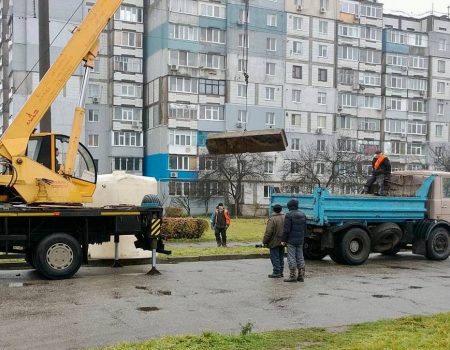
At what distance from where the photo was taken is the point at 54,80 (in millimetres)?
13188

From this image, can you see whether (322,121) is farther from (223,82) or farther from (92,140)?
(92,140)

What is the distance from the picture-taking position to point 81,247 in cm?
1289

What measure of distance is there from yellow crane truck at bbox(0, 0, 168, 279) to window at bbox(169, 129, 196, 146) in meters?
50.0

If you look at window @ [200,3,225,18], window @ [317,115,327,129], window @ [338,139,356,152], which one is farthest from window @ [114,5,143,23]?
window @ [338,139,356,152]

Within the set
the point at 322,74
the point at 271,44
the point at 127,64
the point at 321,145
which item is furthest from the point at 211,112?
the point at 322,74

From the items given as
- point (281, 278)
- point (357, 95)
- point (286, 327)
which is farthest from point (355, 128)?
point (286, 327)

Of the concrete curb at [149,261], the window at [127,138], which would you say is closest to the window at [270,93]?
the window at [127,138]

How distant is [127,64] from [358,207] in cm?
5369

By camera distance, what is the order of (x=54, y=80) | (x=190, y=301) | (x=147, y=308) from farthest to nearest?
(x=54, y=80) < (x=190, y=301) < (x=147, y=308)

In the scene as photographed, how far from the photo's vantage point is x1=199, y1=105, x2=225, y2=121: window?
215 ft

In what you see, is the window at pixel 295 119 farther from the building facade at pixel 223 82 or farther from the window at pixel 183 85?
the window at pixel 183 85

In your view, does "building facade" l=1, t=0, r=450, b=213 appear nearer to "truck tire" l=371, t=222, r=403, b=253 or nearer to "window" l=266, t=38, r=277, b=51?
"window" l=266, t=38, r=277, b=51

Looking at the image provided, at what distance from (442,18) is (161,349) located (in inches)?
3365

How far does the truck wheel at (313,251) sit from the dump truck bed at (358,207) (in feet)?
3.45
